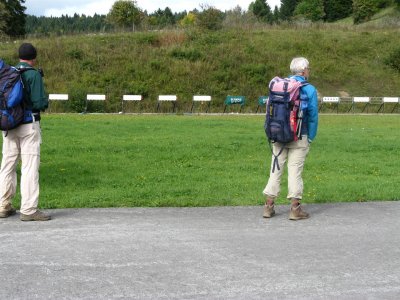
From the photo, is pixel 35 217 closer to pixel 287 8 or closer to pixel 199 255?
pixel 199 255

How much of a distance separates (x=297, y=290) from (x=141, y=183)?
5.93 m

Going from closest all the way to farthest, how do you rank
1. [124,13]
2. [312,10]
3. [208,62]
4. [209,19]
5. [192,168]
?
[192,168] → [208,62] → [209,19] → [124,13] → [312,10]

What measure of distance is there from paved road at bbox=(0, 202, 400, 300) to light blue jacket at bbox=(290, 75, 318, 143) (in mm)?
1150

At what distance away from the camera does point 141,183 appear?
1043 centimetres

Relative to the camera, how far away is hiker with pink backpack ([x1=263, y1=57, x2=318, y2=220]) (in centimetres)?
732

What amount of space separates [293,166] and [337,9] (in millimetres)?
102389

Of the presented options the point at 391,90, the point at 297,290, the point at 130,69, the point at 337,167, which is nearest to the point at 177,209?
the point at 297,290

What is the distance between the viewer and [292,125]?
289 inches

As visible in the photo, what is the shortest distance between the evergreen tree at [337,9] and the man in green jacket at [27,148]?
103m

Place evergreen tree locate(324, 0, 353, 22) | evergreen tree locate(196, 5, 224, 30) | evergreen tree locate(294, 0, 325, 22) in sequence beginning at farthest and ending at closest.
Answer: evergreen tree locate(324, 0, 353, 22) → evergreen tree locate(294, 0, 325, 22) → evergreen tree locate(196, 5, 224, 30)

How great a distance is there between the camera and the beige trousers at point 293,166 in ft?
24.8

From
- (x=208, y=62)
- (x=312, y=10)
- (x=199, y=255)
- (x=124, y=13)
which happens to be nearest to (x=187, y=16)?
(x=312, y=10)

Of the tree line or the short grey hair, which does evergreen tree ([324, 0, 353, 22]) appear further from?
the short grey hair

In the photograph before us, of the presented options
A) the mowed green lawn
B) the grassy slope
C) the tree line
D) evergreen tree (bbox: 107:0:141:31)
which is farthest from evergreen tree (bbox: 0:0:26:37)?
the mowed green lawn
